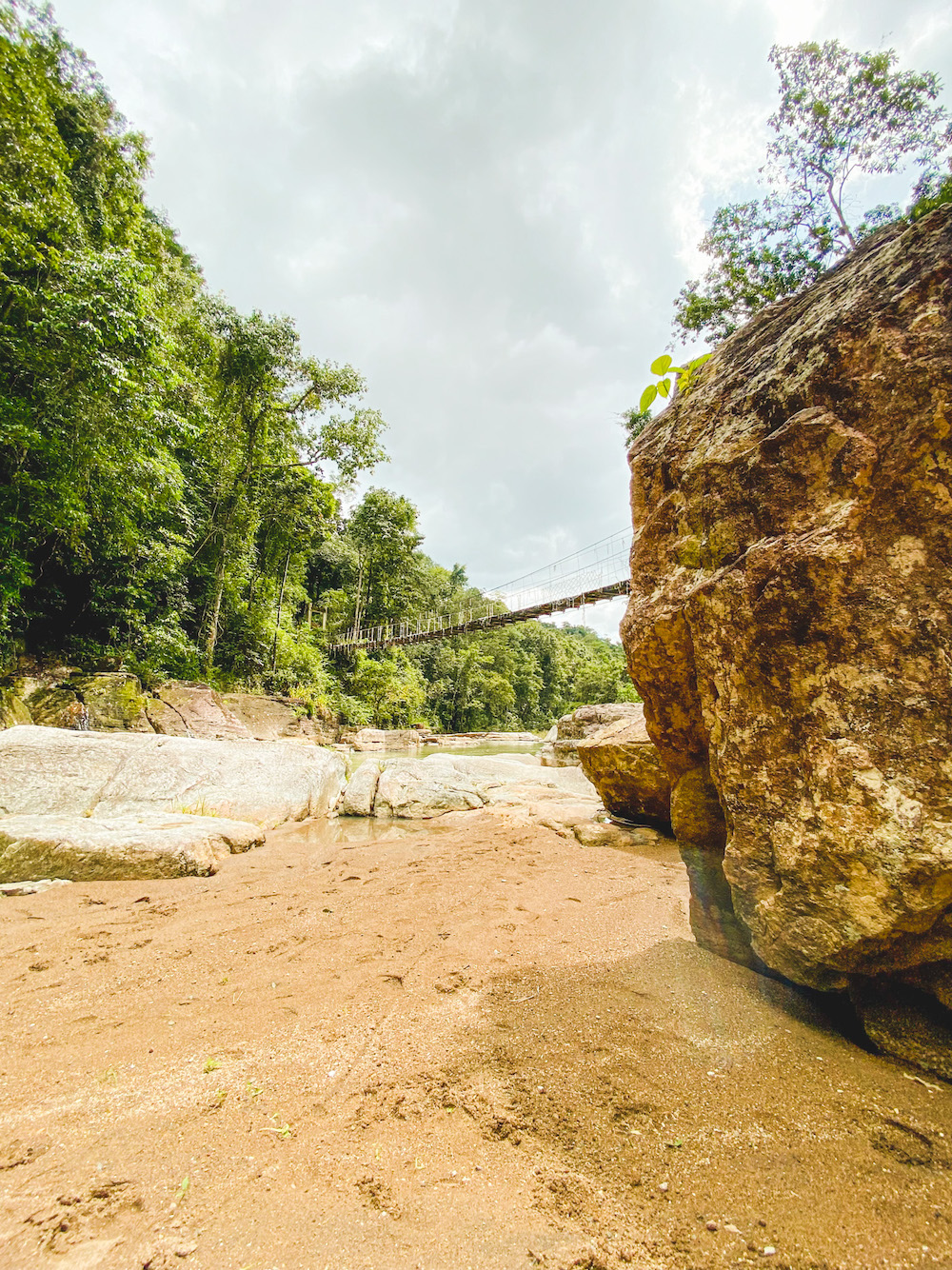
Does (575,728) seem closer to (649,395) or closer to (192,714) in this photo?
(192,714)

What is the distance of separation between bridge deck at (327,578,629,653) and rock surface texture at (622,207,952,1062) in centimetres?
1045

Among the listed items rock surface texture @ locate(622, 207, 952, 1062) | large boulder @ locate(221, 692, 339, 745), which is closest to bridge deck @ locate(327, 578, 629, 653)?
large boulder @ locate(221, 692, 339, 745)

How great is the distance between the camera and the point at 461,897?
276cm

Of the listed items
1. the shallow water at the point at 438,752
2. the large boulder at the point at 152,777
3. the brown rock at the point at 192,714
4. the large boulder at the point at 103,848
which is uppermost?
the brown rock at the point at 192,714

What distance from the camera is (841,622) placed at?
1.36m

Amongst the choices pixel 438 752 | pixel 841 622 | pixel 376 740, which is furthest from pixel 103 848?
pixel 376 740

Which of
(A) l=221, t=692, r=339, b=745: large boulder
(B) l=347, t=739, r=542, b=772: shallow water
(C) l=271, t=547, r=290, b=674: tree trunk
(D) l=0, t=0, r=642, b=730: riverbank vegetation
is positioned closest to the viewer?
(D) l=0, t=0, r=642, b=730: riverbank vegetation

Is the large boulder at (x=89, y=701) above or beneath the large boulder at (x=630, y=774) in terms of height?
above

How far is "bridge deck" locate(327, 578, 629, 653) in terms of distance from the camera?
46.6 ft

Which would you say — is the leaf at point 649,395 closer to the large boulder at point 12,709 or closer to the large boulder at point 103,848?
the large boulder at point 103,848

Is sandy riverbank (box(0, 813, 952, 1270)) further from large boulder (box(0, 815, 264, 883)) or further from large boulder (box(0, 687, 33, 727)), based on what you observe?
large boulder (box(0, 687, 33, 727))

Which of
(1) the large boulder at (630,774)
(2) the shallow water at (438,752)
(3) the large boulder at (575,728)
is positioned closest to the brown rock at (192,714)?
(2) the shallow water at (438,752)

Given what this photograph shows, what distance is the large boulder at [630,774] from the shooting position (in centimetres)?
416

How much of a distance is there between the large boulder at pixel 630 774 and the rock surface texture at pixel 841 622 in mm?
2290
